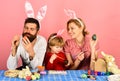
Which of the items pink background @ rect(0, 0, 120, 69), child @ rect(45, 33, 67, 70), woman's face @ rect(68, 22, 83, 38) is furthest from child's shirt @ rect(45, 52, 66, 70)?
pink background @ rect(0, 0, 120, 69)

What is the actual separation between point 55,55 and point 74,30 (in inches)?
8.4

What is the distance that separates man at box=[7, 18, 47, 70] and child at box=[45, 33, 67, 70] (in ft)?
0.22

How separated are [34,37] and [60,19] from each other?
41 cm

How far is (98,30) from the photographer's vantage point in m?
2.01

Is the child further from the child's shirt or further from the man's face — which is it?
the man's face

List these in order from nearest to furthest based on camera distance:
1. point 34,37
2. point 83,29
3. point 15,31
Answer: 1. point 34,37
2. point 83,29
3. point 15,31

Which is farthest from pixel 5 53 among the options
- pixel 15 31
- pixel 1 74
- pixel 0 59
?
pixel 1 74

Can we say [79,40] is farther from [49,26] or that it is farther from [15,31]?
[15,31]

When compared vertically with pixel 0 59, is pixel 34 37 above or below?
above

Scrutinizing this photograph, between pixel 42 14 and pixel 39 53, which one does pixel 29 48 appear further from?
pixel 42 14

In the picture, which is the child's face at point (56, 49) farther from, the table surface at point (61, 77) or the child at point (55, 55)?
the table surface at point (61, 77)

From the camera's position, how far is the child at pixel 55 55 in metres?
1.71

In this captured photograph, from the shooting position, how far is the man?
5.21ft

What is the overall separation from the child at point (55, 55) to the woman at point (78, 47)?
0.05 m
